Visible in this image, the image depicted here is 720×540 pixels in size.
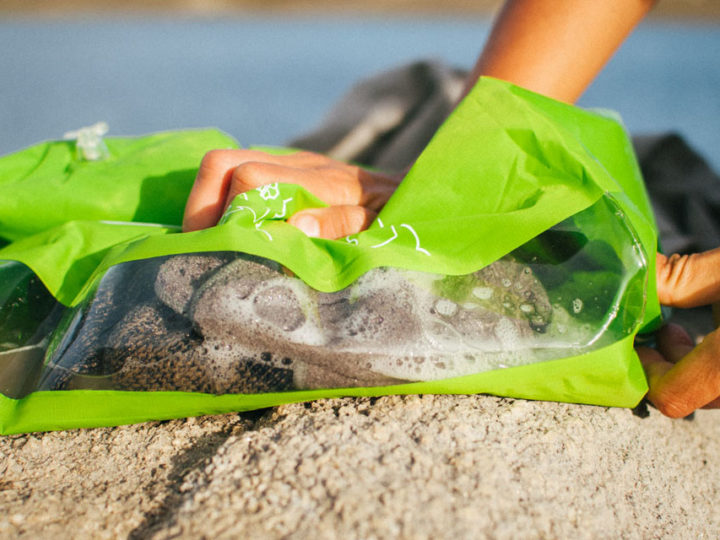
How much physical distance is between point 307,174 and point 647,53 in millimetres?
7600

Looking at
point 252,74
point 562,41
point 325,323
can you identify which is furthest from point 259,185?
point 252,74

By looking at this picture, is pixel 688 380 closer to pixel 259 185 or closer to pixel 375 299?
pixel 375 299

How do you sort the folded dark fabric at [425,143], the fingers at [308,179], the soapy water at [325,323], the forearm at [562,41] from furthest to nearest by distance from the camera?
the folded dark fabric at [425,143], the forearm at [562,41], the fingers at [308,179], the soapy water at [325,323]

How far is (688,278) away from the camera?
1038 mm

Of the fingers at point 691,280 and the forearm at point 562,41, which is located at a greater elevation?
the forearm at point 562,41

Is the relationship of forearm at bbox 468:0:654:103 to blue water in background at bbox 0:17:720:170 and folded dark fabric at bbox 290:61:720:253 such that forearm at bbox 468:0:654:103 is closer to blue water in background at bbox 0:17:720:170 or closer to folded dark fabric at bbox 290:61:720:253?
folded dark fabric at bbox 290:61:720:253

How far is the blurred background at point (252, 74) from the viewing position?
372cm

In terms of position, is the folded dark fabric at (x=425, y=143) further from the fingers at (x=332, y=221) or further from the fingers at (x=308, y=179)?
the fingers at (x=332, y=221)

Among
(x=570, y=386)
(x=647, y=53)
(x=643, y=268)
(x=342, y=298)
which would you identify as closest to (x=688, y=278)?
(x=643, y=268)

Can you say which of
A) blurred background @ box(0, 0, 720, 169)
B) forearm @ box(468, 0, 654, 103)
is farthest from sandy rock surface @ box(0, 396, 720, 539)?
blurred background @ box(0, 0, 720, 169)

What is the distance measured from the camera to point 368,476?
743mm

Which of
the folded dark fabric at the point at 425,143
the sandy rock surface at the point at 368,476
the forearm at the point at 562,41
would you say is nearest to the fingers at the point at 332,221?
the sandy rock surface at the point at 368,476

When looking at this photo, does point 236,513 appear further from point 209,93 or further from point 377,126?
point 209,93

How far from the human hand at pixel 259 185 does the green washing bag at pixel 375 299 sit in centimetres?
5
